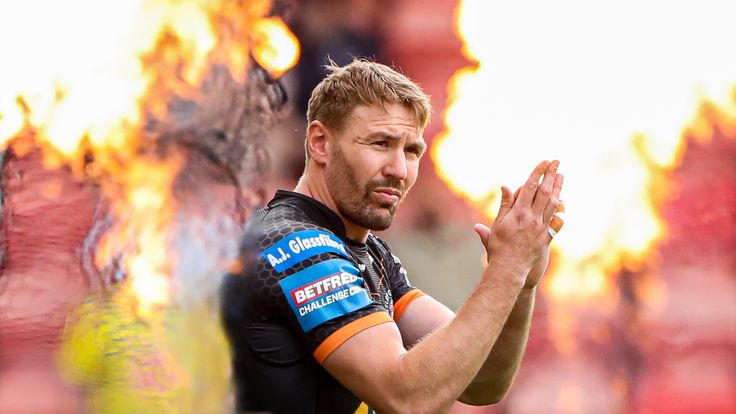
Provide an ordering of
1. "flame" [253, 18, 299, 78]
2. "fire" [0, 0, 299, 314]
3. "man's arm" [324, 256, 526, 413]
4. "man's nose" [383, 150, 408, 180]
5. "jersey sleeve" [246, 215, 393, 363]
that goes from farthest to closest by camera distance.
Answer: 1. "flame" [253, 18, 299, 78]
2. "fire" [0, 0, 299, 314]
3. "man's nose" [383, 150, 408, 180]
4. "jersey sleeve" [246, 215, 393, 363]
5. "man's arm" [324, 256, 526, 413]

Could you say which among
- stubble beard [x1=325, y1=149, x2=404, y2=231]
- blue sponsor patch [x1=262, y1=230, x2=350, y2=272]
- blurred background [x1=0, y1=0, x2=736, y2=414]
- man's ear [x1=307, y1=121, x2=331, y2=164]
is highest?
blurred background [x1=0, y1=0, x2=736, y2=414]

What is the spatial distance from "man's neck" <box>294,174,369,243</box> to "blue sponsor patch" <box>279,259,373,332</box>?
26 centimetres

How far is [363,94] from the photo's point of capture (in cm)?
224

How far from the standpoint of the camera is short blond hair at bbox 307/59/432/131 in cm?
224

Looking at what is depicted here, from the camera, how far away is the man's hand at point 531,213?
6.39ft

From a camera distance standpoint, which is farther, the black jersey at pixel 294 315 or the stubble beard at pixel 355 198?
the stubble beard at pixel 355 198

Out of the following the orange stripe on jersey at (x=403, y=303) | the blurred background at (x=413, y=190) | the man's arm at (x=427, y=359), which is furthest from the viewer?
the blurred background at (x=413, y=190)

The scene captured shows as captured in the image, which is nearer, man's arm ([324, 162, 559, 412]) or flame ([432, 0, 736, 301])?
man's arm ([324, 162, 559, 412])

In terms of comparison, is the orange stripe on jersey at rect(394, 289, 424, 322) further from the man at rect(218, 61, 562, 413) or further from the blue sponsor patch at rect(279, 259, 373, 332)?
the blue sponsor patch at rect(279, 259, 373, 332)

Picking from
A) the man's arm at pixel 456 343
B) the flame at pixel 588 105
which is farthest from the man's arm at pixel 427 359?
the flame at pixel 588 105

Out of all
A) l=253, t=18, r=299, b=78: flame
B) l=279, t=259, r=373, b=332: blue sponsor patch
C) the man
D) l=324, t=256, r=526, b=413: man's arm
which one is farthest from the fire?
l=324, t=256, r=526, b=413: man's arm

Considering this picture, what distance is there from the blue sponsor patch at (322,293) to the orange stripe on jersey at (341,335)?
4 centimetres

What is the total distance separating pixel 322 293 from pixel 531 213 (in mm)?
503

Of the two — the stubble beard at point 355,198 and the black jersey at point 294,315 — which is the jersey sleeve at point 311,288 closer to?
the black jersey at point 294,315
